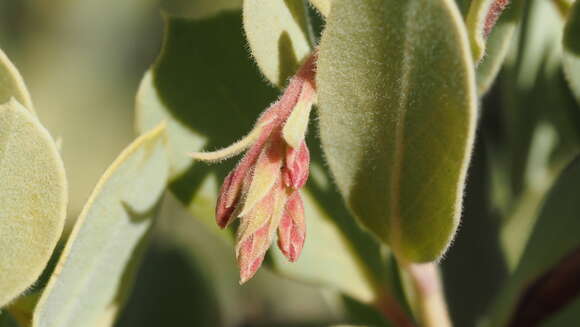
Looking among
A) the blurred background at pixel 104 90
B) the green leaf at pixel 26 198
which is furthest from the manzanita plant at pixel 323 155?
the blurred background at pixel 104 90

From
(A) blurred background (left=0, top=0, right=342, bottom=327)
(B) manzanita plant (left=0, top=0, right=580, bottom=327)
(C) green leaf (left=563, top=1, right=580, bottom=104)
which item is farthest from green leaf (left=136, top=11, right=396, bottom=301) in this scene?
(A) blurred background (left=0, top=0, right=342, bottom=327)

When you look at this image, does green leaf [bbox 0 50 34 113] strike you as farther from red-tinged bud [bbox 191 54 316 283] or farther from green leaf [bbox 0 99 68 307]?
red-tinged bud [bbox 191 54 316 283]

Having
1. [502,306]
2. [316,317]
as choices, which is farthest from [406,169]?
[316,317]

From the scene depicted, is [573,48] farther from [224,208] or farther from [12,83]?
[12,83]

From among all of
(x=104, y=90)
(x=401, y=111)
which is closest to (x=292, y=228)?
(x=401, y=111)

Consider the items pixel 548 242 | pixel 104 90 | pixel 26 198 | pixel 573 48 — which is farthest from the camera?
pixel 104 90

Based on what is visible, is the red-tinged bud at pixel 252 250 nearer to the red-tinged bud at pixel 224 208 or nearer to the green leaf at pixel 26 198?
the red-tinged bud at pixel 224 208

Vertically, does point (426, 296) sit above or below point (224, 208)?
below
